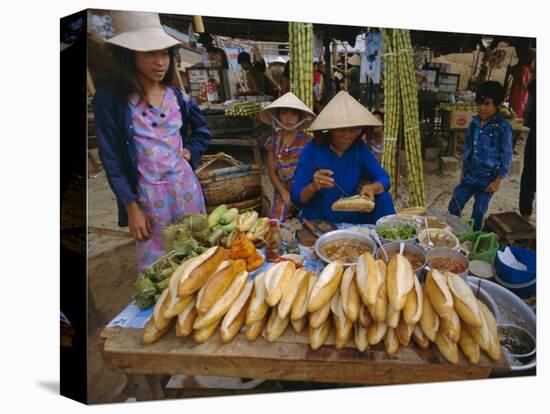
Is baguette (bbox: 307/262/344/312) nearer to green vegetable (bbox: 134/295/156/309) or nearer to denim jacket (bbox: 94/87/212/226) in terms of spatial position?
green vegetable (bbox: 134/295/156/309)

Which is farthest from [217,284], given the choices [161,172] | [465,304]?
[465,304]

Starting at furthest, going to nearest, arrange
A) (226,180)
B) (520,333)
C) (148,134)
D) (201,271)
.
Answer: (226,180), (520,333), (148,134), (201,271)

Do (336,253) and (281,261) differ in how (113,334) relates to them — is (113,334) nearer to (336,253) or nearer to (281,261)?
(281,261)

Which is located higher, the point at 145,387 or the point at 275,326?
the point at 275,326

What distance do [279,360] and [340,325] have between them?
42cm

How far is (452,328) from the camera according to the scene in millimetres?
2699

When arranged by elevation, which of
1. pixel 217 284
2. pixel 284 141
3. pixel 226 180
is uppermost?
pixel 284 141

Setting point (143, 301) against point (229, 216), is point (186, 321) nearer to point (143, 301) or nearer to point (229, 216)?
point (143, 301)

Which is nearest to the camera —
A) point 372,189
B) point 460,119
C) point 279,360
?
point 279,360

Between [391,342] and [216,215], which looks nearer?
[391,342]

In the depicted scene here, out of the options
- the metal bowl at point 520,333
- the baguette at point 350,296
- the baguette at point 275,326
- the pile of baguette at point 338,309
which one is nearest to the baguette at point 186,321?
the pile of baguette at point 338,309

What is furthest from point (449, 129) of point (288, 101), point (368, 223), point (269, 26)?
point (269, 26)

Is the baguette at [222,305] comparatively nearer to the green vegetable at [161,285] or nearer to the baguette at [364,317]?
the green vegetable at [161,285]

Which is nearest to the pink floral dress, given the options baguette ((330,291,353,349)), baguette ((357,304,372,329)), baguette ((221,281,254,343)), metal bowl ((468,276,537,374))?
baguette ((221,281,254,343))
